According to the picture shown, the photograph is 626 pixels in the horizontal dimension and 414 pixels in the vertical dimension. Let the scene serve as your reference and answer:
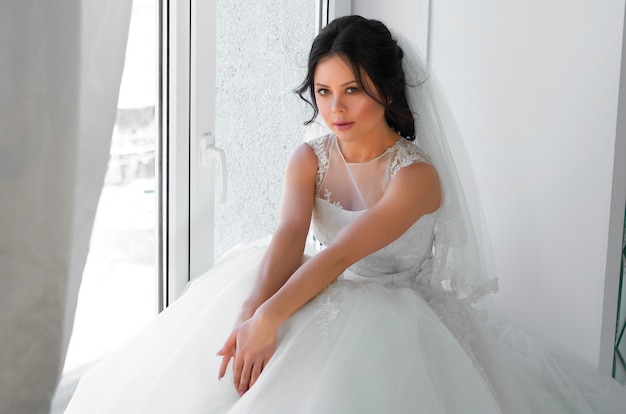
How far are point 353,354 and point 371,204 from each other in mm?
520

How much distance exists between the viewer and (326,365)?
1.11m

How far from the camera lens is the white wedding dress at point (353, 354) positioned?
1.10m

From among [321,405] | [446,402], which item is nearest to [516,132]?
[446,402]

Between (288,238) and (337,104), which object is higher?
(337,104)

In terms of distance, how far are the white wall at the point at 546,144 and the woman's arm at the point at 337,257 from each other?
0.46 m

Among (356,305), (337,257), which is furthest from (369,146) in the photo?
(356,305)

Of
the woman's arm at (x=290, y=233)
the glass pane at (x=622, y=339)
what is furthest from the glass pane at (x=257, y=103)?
the glass pane at (x=622, y=339)

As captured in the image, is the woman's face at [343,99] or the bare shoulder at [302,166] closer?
the woman's face at [343,99]

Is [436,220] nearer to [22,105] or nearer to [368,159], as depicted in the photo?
[368,159]

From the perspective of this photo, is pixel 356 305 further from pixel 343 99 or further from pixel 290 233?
pixel 343 99

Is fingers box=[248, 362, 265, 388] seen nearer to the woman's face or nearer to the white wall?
the woman's face

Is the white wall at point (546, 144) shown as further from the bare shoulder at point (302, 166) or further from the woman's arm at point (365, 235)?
the bare shoulder at point (302, 166)

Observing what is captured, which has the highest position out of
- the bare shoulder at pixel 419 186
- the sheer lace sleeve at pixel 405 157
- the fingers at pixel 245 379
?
the sheer lace sleeve at pixel 405 157

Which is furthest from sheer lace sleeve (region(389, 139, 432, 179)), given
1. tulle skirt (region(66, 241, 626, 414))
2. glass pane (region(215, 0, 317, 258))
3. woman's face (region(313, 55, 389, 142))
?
glass pane (region(215, 0, 317, 258))
